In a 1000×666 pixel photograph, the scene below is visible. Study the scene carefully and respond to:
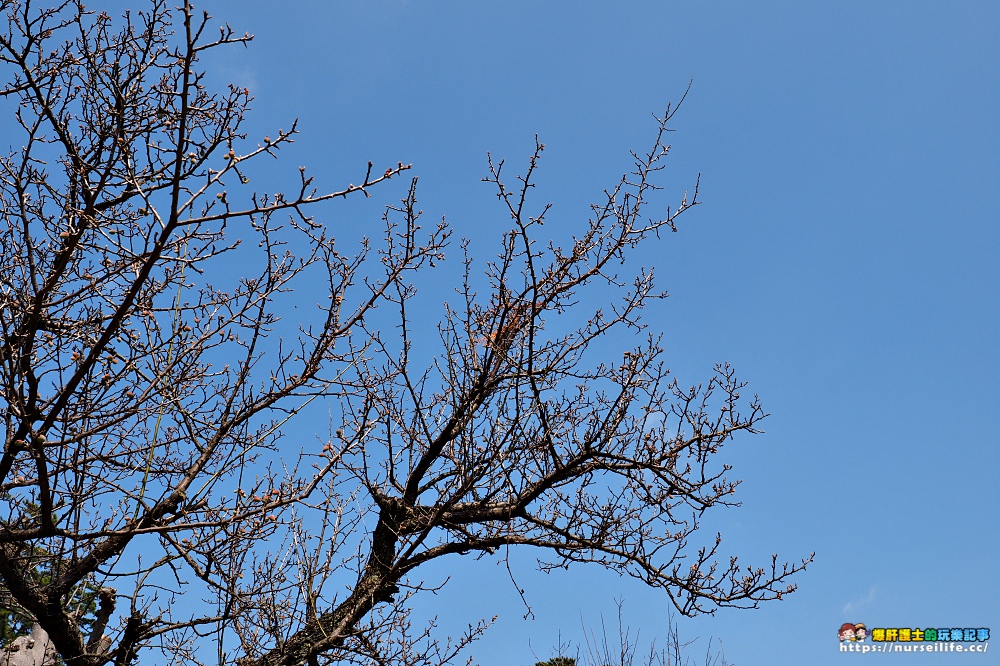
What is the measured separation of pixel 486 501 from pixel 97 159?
3336mm

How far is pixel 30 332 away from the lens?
3.47 metres

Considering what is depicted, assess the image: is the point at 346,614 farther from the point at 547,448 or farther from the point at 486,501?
the point at 547,448

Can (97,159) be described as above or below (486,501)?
above

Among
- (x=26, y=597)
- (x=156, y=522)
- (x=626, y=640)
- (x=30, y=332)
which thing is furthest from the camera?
(x=626, y=640)

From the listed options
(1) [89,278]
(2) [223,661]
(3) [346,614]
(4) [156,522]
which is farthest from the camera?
(3) [346,614]

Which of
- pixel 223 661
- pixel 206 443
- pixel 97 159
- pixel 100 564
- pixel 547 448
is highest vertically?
pixel 97 159

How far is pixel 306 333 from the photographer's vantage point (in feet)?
16.7

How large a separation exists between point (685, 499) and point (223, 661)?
330 cm

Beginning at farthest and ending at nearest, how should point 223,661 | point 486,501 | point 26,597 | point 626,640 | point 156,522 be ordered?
point 626,640, point 486,501, point 223,661, point 26,597, point 156,522

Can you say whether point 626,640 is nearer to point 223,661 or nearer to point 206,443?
point 223,661

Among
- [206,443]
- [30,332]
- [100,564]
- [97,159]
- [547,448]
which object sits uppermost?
[97,159]

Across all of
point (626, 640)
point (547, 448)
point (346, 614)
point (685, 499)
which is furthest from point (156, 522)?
point (626, 640)

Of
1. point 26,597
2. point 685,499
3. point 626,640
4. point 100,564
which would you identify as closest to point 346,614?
point 100,564

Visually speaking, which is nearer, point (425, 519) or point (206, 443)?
point (206, 443)
